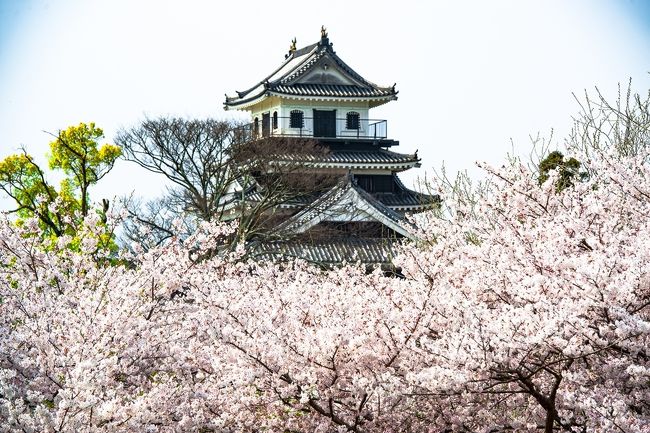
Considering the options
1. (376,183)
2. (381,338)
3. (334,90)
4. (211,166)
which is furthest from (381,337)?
(334,90)

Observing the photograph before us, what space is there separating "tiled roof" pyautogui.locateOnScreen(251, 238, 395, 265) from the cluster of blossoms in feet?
60.2

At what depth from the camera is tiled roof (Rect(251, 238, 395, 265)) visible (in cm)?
2769

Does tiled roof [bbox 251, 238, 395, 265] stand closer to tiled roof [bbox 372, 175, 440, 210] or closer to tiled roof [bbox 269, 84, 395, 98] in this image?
tiled roof [bbox 372, 175, 440, 210]

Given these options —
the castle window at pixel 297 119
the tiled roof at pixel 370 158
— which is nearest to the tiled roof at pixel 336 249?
the tiled roof at pixel 370 158

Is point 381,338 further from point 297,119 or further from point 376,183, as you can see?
point 297,119

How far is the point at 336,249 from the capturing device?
97.2ft

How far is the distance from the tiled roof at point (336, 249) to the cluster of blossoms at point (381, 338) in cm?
1836

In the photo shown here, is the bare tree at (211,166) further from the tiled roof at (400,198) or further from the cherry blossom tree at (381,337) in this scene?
the cherry blossom tree at (381,337)

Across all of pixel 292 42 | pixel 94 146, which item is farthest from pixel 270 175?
pixel 292 42

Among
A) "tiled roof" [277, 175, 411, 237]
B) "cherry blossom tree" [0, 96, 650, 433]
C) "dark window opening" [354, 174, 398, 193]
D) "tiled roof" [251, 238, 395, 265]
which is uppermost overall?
"dark window opening" [354, 174, 398, 193]

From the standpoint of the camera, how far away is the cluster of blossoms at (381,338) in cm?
642

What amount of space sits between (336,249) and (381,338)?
21.9 meters

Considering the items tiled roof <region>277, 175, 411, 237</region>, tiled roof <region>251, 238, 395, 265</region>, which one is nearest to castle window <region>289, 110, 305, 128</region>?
tiled roof <region>277, 175, 411, 237</region>

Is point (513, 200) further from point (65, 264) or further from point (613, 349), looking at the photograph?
point (65, 264)
